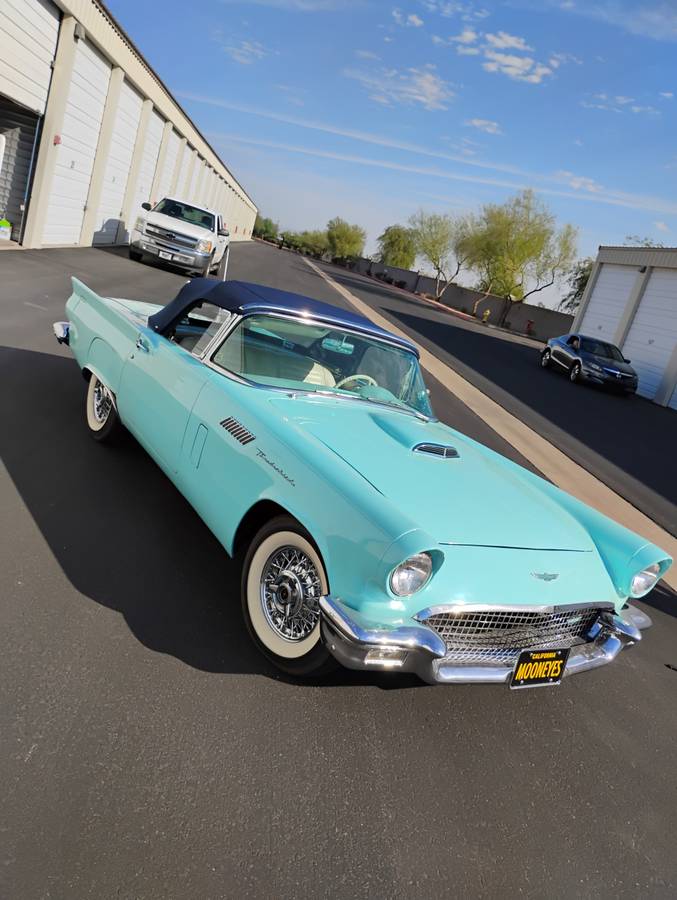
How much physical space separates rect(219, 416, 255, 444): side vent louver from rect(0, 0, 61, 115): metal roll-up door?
1292cm

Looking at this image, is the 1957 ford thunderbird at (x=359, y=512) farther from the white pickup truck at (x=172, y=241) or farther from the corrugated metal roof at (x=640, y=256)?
the corrugated metal roof at (x=640, y=256)

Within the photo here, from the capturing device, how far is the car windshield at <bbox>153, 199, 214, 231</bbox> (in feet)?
64.7

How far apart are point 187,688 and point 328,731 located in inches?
23.2

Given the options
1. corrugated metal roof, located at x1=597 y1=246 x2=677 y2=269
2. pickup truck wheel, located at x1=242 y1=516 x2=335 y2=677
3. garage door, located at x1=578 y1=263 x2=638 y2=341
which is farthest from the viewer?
garage door, located at x1=578 y1=263 x2=638 y2=341

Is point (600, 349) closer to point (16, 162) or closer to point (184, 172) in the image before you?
point (16, 162)

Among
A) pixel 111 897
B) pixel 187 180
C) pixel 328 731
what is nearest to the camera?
pixel 111 897

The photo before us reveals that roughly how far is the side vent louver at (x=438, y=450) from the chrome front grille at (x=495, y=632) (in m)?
0.95

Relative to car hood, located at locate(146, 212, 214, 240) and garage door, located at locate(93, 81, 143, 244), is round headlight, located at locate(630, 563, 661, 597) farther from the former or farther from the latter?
garage door, located at locate(93, 81, 143, 244)

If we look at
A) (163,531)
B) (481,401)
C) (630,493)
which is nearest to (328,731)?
(163,531)

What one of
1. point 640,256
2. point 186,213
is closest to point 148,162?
point 186,213

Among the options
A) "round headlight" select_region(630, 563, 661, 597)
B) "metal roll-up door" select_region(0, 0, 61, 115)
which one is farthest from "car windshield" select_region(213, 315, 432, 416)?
"metal roll-up door" select_region(0, 0, 61, 115)

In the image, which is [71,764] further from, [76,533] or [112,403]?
[112,403]

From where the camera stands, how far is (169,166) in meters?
30.1

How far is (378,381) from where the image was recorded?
4.34 metres
